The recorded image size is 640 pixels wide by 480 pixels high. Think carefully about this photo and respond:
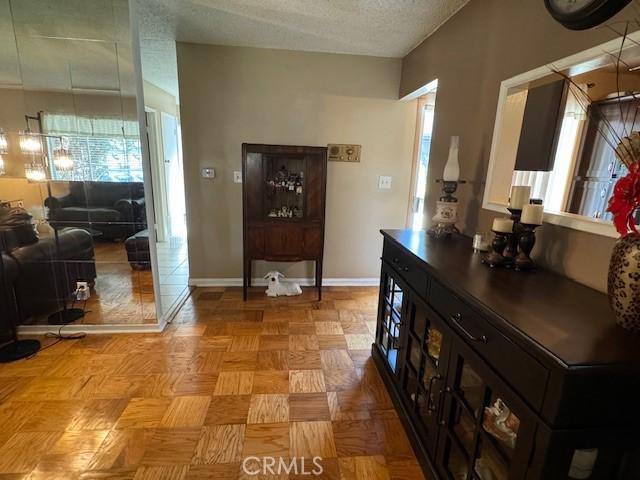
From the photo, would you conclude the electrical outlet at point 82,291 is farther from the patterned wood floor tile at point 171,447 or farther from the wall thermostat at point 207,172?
the patterned wood floor tile at point 171,447

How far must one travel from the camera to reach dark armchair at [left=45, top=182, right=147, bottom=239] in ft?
7.35

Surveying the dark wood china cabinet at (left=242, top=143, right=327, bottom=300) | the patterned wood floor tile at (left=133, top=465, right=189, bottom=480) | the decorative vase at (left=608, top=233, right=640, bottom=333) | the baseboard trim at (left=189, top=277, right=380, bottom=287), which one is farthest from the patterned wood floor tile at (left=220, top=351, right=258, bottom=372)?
the decorative vase at (left=608, top=233, right=640, bottom=333)

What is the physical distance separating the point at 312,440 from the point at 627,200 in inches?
61.9

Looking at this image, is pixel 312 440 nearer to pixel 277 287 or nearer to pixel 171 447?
pixel 171 447

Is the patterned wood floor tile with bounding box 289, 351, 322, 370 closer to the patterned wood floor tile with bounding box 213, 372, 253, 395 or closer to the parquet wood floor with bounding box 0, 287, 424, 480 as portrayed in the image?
the parquet wood floor with bounding box 0, 287, 424, 480

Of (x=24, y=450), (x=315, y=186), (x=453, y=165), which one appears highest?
(x=453, y=165)

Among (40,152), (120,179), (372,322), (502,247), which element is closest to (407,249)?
(502,247)

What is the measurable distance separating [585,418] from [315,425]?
1242 mm

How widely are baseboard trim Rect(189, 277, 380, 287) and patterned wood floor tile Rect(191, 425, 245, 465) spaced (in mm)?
1882

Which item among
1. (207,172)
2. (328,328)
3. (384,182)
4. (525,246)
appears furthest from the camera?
(384,182)

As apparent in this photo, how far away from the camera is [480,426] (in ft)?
3.34

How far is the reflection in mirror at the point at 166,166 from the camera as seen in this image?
313 cm

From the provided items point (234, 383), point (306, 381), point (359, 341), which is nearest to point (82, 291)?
point (234, 383)

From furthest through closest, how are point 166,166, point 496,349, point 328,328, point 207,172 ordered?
point 166,166 → point 207,172 → point 328,328 → point 496,349
